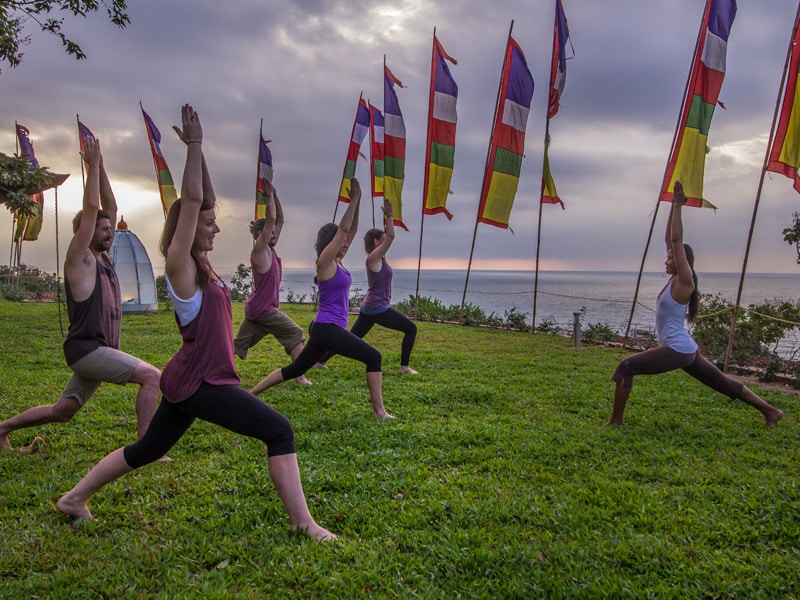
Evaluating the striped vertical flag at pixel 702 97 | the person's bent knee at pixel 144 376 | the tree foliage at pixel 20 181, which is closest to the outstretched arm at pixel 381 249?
the person's bent knee at pixel 144 376

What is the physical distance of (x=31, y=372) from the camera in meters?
7.75

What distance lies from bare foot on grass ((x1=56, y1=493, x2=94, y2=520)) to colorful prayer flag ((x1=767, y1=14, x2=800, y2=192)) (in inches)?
372

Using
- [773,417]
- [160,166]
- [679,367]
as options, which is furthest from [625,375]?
[160,166]

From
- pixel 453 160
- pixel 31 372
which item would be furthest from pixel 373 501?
pixel 453 160

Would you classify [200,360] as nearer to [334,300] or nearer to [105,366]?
[105,366]

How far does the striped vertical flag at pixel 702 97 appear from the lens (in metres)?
8.40

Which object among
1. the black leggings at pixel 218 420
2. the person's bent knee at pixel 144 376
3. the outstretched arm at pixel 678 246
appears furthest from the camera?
the outstretched arm at pixel 678 246

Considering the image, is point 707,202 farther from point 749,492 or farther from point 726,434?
point 749,492

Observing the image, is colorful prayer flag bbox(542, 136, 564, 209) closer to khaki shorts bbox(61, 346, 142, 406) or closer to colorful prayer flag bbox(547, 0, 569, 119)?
colorful prayer flag bbox(547, 0, 569, 119)

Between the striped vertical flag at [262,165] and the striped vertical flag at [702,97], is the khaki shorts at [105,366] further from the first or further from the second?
the striped vertical flag at [262,165]

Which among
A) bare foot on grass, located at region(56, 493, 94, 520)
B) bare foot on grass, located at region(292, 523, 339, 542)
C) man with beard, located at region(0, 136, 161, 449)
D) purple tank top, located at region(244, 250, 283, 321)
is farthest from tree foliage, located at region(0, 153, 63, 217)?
bare foot on grass, located at region(292, 523, 339, 542)

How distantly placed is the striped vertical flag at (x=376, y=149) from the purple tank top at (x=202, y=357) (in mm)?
11612

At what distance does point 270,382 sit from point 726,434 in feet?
16.3

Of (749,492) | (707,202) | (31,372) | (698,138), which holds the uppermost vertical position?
(698,138)
